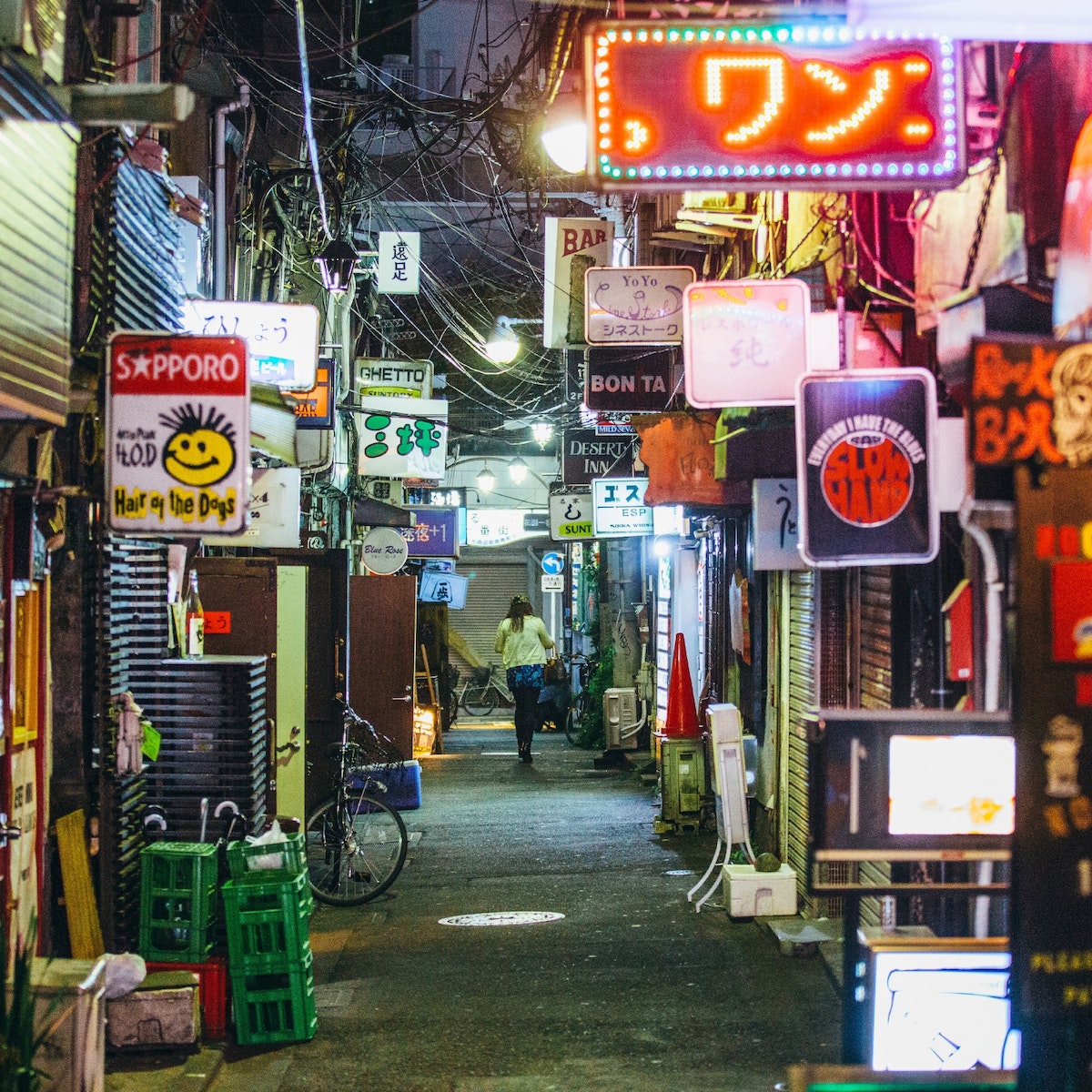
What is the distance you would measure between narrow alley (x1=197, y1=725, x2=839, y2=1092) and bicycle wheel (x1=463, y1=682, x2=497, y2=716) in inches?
827

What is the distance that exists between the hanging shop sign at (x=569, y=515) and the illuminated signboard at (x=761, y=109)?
59.4 ft

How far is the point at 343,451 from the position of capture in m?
20.5

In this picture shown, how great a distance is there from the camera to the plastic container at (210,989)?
728 cm

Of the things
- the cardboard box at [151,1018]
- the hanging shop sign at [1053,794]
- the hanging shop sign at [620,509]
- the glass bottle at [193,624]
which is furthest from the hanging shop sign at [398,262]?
the hanging shop sign at [1053,794]

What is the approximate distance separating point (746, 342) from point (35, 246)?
16.6 ft

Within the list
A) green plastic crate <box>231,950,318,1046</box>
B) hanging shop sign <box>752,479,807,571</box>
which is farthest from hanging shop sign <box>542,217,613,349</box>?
green plastic crate <box>231,950,318,1046</box>

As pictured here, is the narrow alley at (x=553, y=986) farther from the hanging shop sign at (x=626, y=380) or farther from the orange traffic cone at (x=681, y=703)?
the hanging shop sign at (x=626, y=380)

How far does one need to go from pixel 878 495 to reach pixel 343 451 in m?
15.0

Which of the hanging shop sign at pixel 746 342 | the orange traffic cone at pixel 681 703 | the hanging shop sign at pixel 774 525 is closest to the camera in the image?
the hanging shop sign at pixel 746 342

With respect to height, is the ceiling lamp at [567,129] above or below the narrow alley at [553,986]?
above

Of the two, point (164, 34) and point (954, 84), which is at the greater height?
point (164, 34)

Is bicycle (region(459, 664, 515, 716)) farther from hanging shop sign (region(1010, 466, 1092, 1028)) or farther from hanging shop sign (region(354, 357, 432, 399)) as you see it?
hanging shop sign (region(1010, 466, 1092, 1028))

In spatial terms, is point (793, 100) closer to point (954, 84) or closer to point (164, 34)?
→ point (954, 84)

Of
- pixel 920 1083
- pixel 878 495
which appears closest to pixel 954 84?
pixel 878 495
